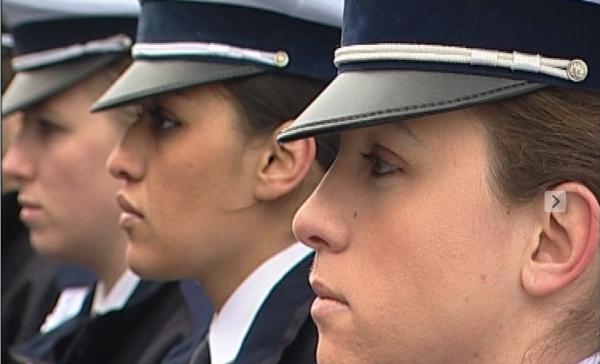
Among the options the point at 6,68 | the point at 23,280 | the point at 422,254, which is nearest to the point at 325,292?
the point at 422,254

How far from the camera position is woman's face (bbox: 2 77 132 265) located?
142 inches

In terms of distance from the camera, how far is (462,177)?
1845mm

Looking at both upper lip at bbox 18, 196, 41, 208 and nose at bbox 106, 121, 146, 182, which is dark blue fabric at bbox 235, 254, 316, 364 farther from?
upper lip at bbox 18, 196, 41, 208

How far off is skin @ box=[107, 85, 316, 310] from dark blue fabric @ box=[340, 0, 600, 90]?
0.81m

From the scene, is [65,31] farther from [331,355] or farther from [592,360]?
[592,360]

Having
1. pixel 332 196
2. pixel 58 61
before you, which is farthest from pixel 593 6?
pixel 58 61

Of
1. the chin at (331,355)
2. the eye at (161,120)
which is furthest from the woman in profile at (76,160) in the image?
the chin at (331,355)

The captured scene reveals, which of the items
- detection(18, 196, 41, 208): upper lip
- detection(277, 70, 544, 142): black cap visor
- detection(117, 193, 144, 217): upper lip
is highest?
detection(277, 70, 544, 142): black cap visor

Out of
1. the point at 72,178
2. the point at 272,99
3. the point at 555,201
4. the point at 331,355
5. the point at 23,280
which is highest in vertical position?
the point at 272,99

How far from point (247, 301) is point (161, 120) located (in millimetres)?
372

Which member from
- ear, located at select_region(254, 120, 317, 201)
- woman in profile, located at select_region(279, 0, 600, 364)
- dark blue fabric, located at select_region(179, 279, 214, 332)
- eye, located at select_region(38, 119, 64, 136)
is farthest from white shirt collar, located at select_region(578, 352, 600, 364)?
eye, located at select_region(38, 119, 64, 136)

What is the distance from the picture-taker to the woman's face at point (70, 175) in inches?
142

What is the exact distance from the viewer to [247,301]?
9.12ft

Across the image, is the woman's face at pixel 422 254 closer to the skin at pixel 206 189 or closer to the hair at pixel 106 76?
the skin at pixel 206 189
